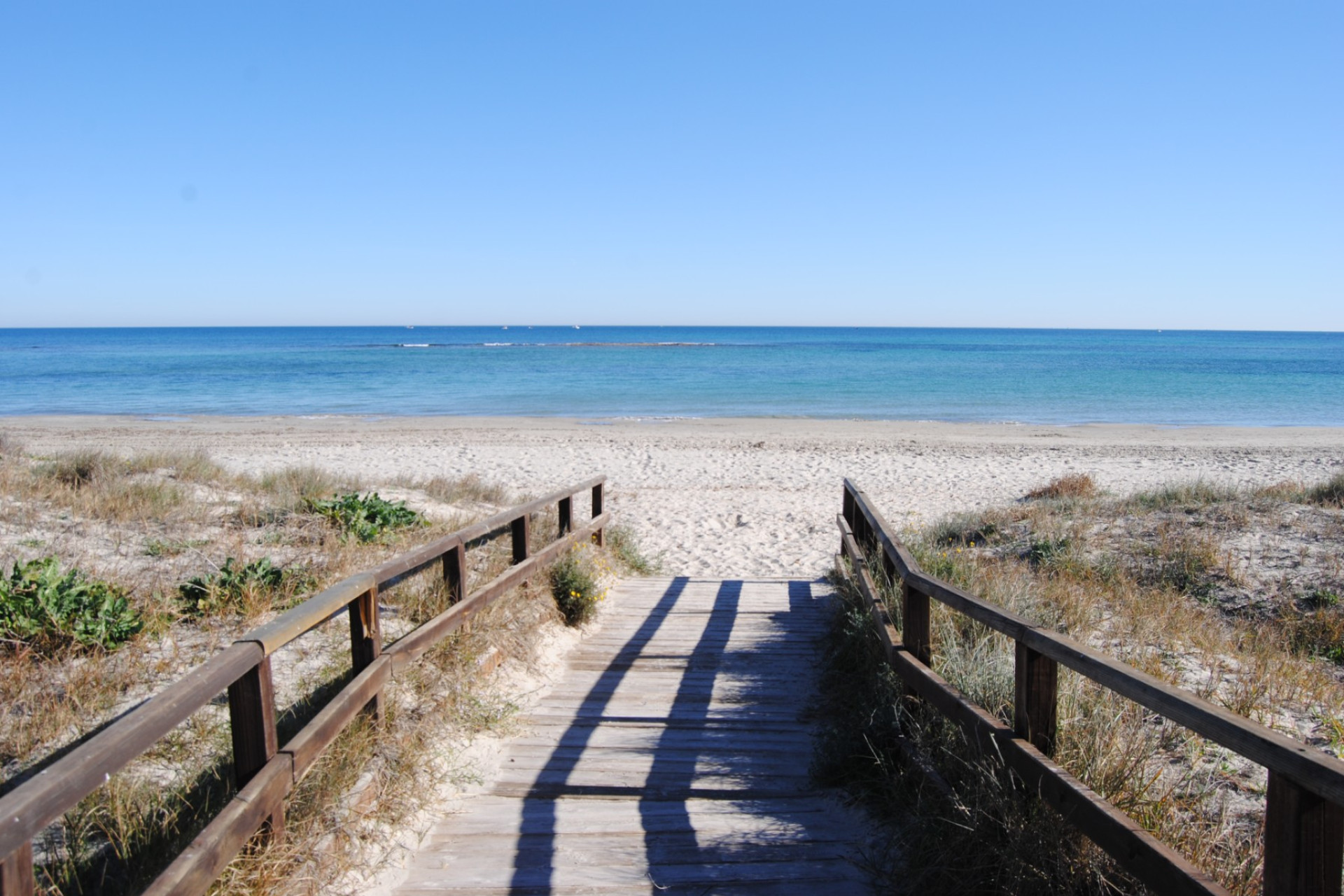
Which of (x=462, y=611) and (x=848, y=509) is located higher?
(x=462, y=611)

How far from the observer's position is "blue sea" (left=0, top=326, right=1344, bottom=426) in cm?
3544

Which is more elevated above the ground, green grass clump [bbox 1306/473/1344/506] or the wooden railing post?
the wooden railing post

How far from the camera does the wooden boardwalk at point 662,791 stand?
11.5 ft

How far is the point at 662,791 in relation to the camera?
14.1ft

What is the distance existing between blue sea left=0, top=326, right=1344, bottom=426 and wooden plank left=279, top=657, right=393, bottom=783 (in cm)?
2907

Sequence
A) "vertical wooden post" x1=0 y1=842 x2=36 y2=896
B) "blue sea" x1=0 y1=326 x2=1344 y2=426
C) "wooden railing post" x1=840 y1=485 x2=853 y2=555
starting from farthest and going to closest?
"blue sea" x1=0 y1=326 x2=1344 y2=426 < "wooden railing post" x1=840 y1=485 x2=853 y2=555 < "vertical wooden post" x1=0 y1=842 x2=36 y2=896

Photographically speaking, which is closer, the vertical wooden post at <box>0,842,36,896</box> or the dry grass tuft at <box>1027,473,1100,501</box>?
the vertical wooden post at <box>0,842,36,896</box>

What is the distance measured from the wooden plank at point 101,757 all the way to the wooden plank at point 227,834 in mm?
386

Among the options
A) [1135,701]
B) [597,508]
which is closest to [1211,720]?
[1135,701]

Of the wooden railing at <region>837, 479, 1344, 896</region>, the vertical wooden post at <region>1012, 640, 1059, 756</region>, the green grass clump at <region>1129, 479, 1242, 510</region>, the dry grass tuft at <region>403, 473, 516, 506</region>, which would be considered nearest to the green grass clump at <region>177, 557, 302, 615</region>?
the wooden railing at <region>837, 479, 1344, 896</region>

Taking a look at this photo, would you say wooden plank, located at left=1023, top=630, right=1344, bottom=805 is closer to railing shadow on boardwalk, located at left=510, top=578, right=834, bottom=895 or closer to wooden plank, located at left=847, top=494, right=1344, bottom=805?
wooden plank, located at left=847, top=494, right=1344, bottom=805

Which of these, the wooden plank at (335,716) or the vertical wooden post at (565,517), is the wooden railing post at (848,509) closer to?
the vertical wooden post at (565,517)

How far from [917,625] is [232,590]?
425 centimetres

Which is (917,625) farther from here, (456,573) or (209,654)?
(209,654)
